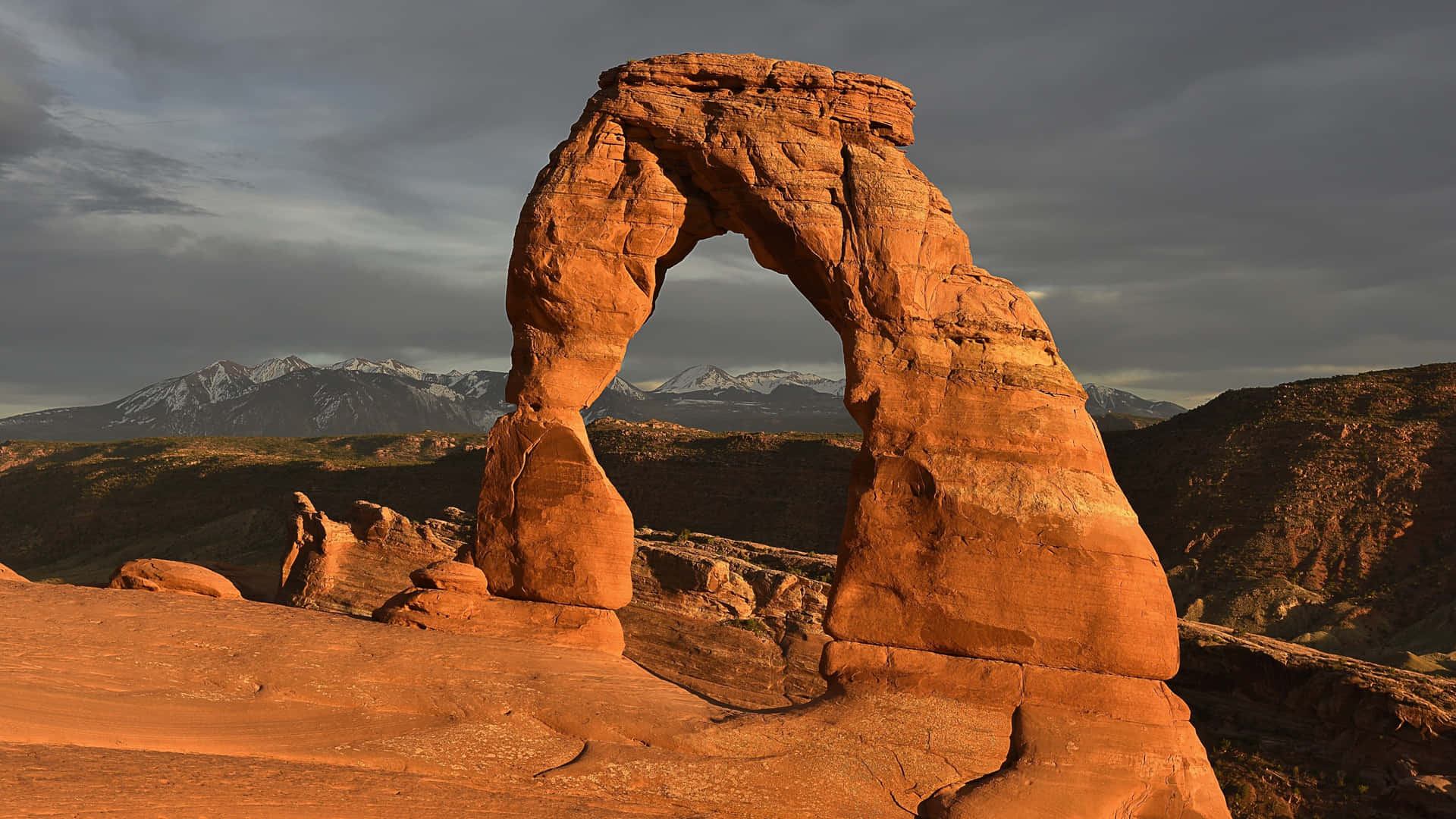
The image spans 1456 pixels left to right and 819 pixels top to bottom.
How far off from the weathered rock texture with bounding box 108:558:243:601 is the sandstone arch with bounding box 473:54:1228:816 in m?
4.27

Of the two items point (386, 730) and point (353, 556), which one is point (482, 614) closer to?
point (386, 730)

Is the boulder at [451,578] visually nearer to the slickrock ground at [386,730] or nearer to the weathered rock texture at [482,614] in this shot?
the weathered rock texture at [482,614]

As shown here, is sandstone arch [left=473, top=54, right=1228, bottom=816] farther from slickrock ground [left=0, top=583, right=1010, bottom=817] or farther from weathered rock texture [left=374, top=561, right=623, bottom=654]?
slickrock ground [left=0, top=583, right=1010, bottom=817]

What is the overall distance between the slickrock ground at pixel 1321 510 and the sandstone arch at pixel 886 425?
988 inches

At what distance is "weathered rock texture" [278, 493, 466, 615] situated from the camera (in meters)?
24.9

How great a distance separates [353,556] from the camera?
2622 centimetres

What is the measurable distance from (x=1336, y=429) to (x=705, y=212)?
151 ft

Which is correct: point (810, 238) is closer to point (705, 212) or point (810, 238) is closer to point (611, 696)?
point (705, 212)

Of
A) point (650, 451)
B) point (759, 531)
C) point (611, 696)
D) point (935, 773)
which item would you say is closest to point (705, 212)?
point (611, 696)

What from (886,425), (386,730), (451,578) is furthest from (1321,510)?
(386,730)

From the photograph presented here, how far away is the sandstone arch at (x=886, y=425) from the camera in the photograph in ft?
44.3

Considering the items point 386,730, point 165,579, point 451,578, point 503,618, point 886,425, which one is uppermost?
point 886,425

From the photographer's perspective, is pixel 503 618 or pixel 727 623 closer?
pixel 503 618

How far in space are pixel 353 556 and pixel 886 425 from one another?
16.3 m
